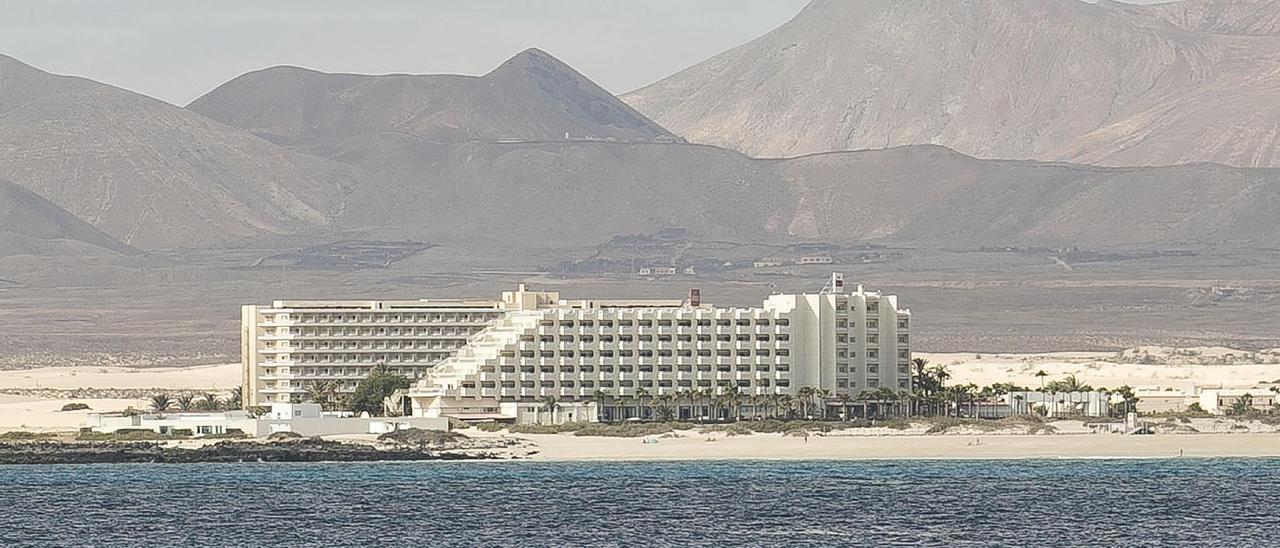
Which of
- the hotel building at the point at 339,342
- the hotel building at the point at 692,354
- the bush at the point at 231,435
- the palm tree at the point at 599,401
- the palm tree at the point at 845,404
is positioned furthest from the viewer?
the hotel building at the point at 339,342

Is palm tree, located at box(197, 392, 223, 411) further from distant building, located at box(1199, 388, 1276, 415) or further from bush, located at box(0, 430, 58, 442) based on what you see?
distant building, located at box(1199, 388, 1276, 415)

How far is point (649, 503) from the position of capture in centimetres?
9594

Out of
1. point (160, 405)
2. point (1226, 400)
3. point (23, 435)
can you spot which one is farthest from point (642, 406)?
point (1226, 400)

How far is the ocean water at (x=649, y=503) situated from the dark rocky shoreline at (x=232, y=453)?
75.3 inches

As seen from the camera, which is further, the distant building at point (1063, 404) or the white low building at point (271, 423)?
the distant building at point (1063, 404)

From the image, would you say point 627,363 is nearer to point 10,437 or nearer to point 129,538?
point 10,437

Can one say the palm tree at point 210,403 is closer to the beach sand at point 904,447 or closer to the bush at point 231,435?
the bush at point 231,435

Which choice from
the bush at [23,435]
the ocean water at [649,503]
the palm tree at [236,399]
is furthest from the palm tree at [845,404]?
the bush at [23,435]

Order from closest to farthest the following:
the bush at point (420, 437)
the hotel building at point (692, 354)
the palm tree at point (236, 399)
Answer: the bush at point (420, 437) → the hotel building at point (692, 354) → the palm tree at point (236, 399)

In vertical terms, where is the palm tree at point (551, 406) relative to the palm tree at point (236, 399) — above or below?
below

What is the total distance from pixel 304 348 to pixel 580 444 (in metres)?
44.0

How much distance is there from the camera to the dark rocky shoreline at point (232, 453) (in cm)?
11856

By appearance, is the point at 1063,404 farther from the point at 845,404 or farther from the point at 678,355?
the point at 678,355

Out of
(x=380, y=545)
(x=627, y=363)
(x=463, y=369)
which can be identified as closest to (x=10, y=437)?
(x=463, y=369)
